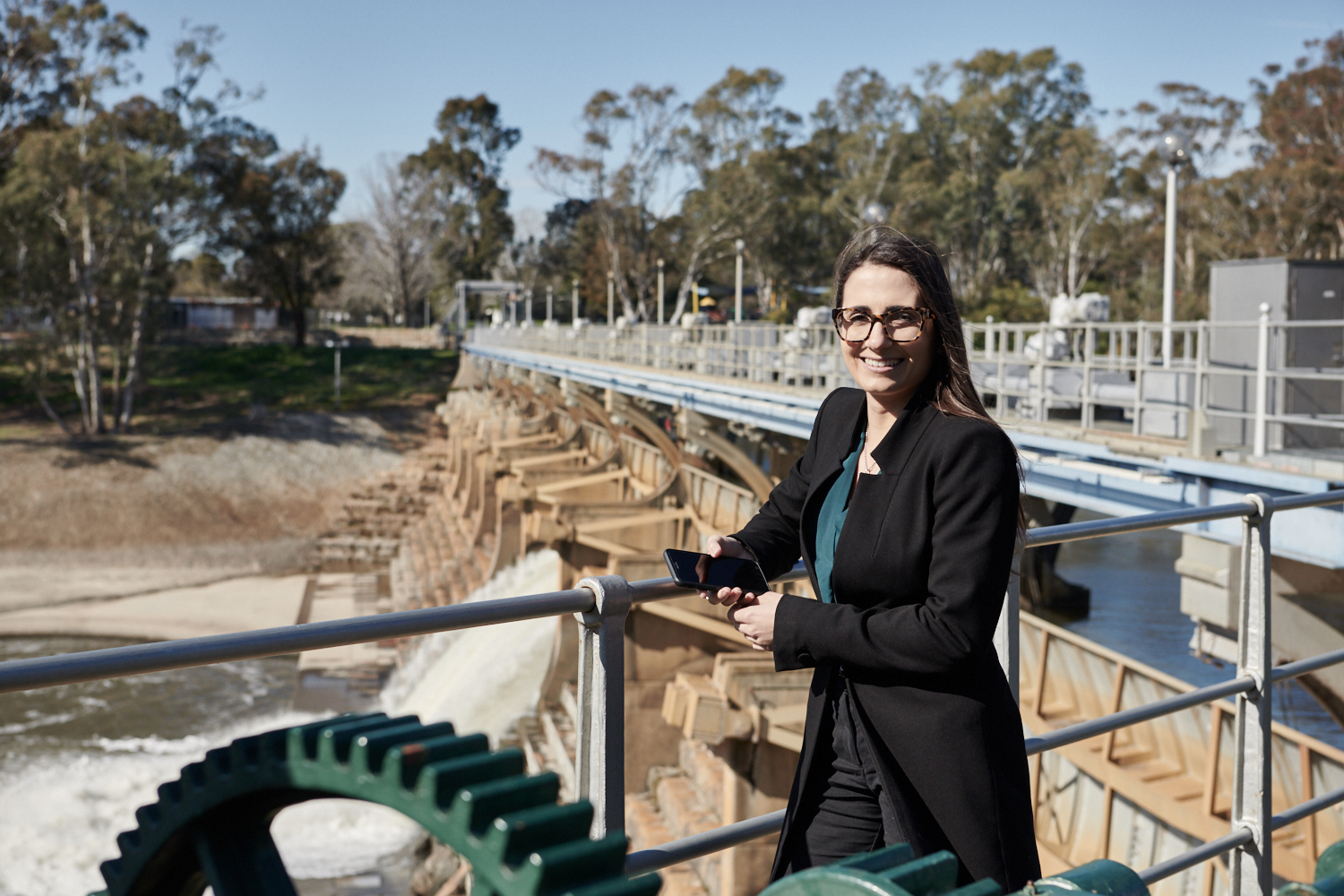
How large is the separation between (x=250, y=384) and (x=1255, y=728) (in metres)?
49.0

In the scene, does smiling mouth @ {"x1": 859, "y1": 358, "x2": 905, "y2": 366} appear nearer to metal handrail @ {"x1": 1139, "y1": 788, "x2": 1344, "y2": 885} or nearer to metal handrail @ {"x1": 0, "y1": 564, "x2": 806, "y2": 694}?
metal handrail @ {"x1": 0, "y1": 564, "x2": 806, "y2": 694}

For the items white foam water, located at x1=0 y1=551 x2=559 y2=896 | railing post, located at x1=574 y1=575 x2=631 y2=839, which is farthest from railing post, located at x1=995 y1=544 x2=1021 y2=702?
white foam water, located at x1=0 y1=551 x2=559 y2=896

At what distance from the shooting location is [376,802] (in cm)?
112

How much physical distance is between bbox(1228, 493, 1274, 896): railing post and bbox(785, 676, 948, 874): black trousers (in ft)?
5.03

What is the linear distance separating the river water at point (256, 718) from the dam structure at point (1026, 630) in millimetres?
758

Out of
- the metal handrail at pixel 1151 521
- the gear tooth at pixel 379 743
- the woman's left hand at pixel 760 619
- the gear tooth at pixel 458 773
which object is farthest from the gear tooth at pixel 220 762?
the metal handrail at pixel 1151 521

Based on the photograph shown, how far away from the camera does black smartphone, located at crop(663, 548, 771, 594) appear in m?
2.01

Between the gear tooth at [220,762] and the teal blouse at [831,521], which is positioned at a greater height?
the teal blouse at [831,521]

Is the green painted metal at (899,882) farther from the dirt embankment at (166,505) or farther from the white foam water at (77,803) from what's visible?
the dirt embankment at (166,505)

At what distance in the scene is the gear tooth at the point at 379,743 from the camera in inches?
44.5

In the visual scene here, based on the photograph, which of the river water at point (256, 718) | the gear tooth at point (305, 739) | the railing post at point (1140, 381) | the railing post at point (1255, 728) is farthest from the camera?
the river water at point (256, 718)

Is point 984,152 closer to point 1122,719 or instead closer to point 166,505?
point 166,505

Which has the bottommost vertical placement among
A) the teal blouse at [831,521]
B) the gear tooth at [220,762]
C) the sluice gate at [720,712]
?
the sluice gate at [720,712]

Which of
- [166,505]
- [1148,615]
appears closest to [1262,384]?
[1148,615]
